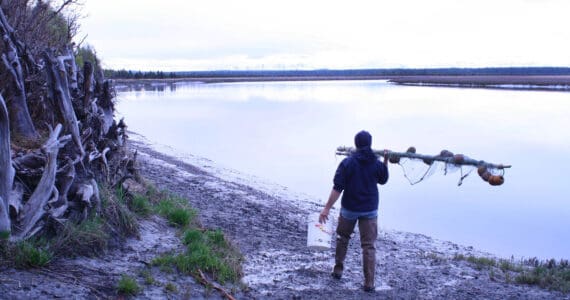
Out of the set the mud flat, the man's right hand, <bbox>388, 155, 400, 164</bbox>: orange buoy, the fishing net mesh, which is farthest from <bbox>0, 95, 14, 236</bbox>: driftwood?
the fishing net mesh

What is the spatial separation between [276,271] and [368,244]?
143 centimetres

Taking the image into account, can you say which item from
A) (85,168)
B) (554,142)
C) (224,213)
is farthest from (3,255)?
(554,142)

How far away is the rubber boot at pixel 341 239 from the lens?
6039mm

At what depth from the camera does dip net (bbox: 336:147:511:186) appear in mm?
6570

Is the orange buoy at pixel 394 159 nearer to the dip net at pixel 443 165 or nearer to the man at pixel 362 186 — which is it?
the dip net at pixel 443 165

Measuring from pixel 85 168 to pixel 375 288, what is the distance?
3.80 metres

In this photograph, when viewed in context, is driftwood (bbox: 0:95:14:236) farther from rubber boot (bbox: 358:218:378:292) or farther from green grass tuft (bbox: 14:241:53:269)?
rubber boot (bbox: 358:218:378:292)

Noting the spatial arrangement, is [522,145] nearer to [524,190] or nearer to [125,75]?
[524,190]

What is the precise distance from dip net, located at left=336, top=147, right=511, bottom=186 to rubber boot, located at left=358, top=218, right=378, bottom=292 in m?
0.92

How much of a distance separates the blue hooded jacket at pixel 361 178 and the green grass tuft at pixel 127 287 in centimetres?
224

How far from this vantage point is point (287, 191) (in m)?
16.0

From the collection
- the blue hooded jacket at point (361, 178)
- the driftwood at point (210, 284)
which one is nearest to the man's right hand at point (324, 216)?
the blue hooded jacket at point (361, 178)

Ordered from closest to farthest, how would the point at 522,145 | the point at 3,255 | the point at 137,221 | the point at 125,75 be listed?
the point at 3,255 → the point at 137,221 → the point at 522,145 → the point at 125,75

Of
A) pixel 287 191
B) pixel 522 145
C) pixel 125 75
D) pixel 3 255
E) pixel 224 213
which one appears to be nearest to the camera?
pixel 3 255
